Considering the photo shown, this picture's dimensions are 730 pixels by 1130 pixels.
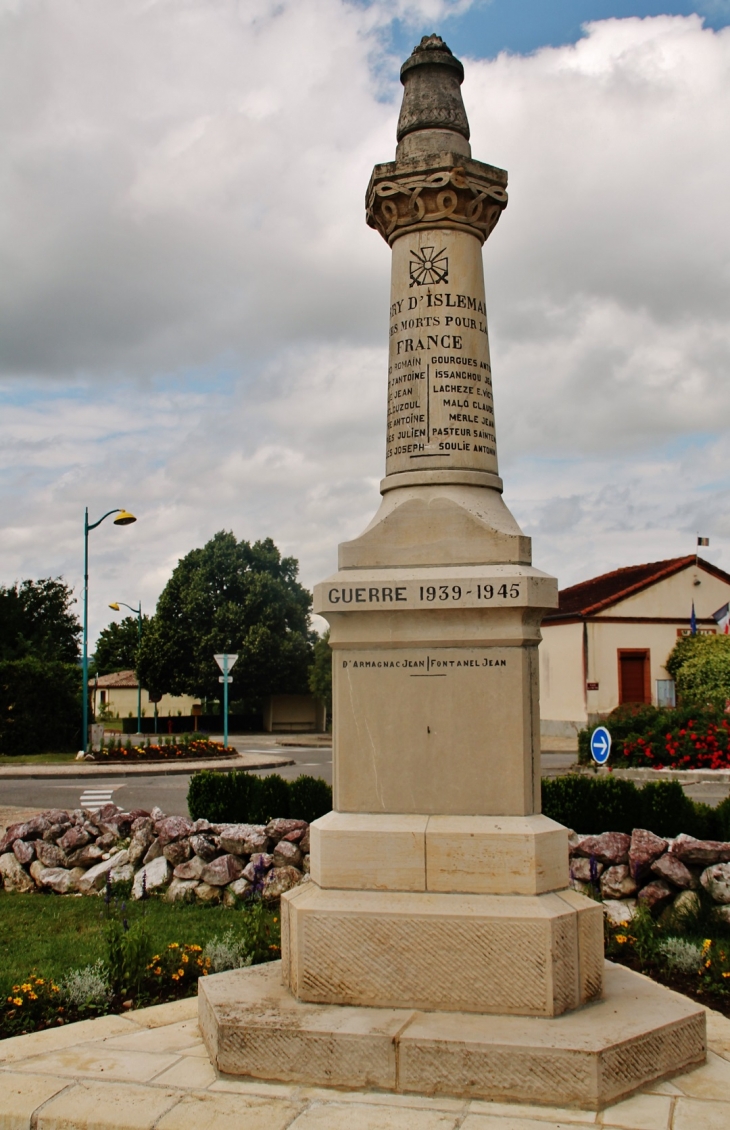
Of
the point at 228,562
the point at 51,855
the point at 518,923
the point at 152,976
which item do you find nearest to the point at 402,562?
the point at 518,923

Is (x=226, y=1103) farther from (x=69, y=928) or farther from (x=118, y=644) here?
(x=118, y=644)

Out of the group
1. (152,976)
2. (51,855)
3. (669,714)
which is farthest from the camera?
(669,714)

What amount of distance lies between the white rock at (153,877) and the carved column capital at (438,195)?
19.1 feet

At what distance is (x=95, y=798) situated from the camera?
55.8ft

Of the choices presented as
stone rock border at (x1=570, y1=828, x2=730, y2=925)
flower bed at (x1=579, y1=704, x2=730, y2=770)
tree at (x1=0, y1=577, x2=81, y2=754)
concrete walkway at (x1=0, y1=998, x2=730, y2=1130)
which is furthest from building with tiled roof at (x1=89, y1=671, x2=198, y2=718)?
concrete walkway at (x1=0, y1=998, x2=730, y2=1130)

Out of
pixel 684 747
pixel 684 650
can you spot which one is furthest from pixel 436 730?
pixel 684 650

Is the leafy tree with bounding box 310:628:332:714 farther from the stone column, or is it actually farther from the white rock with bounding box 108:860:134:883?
the stone column

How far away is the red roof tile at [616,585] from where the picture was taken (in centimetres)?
3139

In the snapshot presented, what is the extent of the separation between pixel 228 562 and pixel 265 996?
141 ft

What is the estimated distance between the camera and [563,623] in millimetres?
31953

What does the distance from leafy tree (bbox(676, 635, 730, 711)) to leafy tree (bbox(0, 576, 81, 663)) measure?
22887mm

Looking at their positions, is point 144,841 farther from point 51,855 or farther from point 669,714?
point 669,714

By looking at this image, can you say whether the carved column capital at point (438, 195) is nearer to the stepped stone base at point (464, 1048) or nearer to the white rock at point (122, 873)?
the stepped stone base at point (464, 1048)

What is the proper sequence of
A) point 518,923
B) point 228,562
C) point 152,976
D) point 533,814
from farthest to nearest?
1. point 228,562
2. point 152,976
3. point 533,814
4. point 518,923
